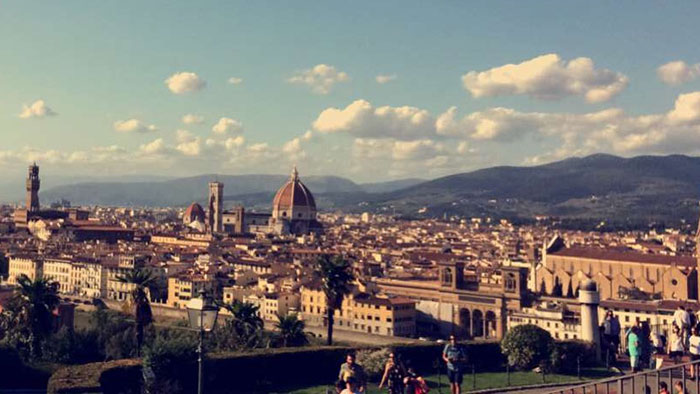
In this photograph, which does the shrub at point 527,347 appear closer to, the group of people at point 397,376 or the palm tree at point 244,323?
the palm tree at point 244,323

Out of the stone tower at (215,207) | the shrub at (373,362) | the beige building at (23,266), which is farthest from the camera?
the stone tower at (215,207)

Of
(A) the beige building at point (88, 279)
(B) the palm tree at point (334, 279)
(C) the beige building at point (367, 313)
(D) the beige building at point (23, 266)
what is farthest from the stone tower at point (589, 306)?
(D) the beige building at point (23, 266)

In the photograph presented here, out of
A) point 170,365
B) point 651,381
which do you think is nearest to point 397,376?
point 651,381

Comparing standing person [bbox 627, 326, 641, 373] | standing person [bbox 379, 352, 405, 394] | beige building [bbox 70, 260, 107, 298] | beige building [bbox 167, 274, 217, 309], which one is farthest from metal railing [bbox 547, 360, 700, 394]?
beige building [bbox 70, 260, 107, 298]

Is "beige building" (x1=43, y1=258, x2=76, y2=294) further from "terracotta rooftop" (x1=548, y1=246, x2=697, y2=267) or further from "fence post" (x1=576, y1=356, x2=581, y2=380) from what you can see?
"fence post" (x1=576, y1=356, x2=581, y2=380)

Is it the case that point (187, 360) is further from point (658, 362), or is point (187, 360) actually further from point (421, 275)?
point (421, 275)

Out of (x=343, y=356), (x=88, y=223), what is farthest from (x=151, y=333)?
(x=88, y=223)

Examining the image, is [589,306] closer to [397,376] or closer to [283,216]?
[397,376]
